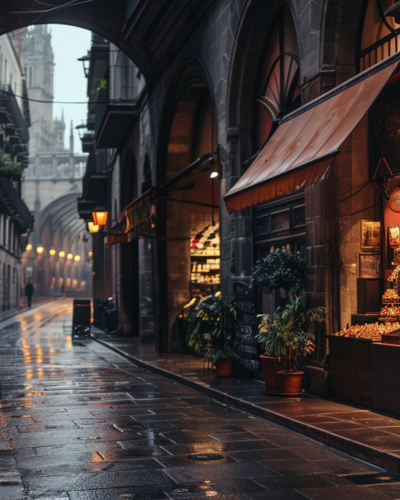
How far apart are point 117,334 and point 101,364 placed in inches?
366

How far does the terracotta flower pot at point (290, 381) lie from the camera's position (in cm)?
952

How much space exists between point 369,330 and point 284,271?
1.63m

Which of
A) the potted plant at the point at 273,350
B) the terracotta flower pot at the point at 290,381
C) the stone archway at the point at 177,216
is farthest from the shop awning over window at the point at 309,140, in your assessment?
the stone archway at the point at 177,216

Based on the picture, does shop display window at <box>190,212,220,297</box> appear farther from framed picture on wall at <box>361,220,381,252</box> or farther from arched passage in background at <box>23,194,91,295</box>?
arched passage in background at <box>23,194,91,295</box>

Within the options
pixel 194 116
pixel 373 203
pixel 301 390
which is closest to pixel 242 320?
pixel 301 390

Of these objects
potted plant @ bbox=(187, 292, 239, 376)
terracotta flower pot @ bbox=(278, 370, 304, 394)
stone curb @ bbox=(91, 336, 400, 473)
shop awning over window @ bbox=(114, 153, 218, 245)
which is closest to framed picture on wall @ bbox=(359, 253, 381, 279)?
terracotta flower pot @ bbox=(278, 370, 304, 394)

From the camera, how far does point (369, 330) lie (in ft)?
28.8

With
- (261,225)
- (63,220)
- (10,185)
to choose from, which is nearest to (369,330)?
(261,225)

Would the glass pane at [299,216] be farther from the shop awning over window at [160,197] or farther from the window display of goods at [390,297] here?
the shop awning over window at [160,197]

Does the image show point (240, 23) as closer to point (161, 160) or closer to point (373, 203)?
point (373, 203)

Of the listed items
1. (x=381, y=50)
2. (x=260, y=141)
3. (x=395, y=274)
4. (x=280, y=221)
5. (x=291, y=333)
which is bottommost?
(x=291, y=333)

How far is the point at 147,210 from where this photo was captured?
57.6 ft

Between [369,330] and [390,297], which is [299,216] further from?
[369,330]

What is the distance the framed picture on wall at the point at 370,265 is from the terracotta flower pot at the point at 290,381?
152 centimetres
